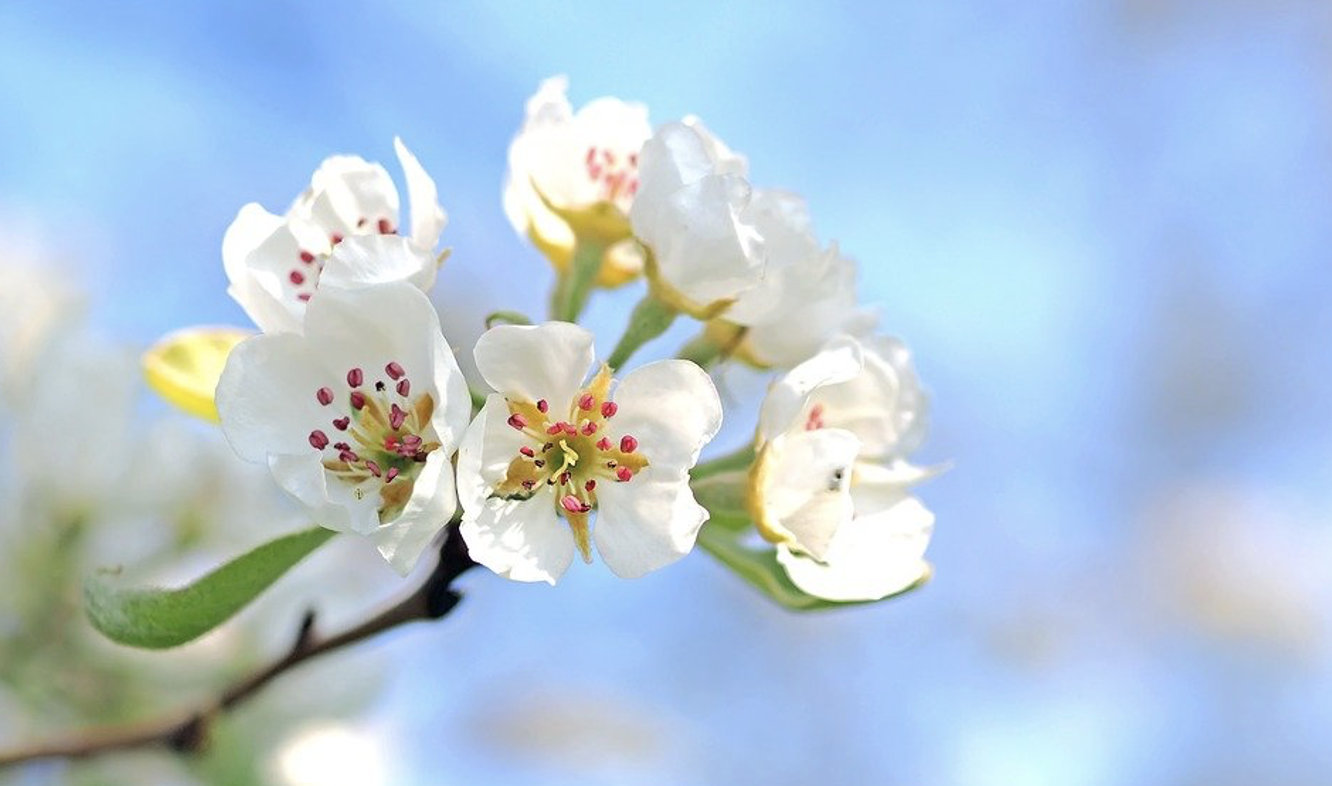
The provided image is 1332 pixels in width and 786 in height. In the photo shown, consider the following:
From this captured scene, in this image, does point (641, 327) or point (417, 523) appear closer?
point (417, 523)

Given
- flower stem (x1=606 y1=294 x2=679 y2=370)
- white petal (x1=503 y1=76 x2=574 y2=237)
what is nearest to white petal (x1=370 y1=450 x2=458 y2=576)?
flower stem (x1=606 y1=294 x2=679 y2=370)

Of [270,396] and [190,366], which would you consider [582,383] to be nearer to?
[270,396]

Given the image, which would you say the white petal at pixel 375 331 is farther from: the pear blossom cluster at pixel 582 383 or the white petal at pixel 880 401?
the white petal at pixel 880 401

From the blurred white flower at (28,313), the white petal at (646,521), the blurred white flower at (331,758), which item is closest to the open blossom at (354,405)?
the white petal at (646,521)

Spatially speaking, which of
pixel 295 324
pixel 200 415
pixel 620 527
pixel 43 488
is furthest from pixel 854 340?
pixel 43 488

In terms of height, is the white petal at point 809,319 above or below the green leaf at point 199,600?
above

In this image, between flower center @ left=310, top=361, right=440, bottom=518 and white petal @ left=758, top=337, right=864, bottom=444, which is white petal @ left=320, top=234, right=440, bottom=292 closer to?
flower center @ left=310, top=361, right=440, bottom=518

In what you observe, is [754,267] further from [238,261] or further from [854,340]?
[238,261]

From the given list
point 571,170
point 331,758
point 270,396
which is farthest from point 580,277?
point 331,758
